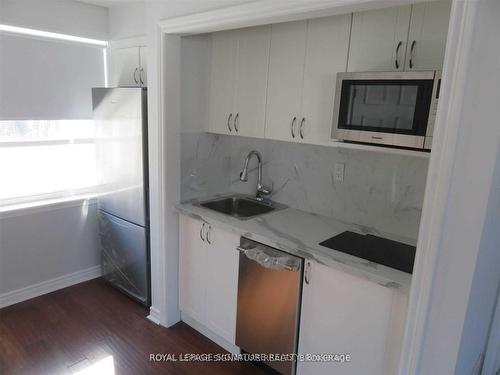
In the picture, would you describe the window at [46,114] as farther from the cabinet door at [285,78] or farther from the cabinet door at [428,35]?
the cabinet door at [428,35]

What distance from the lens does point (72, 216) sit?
10.5 feet

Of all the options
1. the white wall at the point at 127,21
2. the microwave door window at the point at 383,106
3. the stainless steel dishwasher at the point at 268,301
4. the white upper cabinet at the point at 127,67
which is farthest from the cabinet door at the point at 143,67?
the microwave door window at the point at 383,106

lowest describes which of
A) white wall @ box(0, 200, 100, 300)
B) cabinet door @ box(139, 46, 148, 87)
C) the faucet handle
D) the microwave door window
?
white wall @ box(0, 200, 100, 300)

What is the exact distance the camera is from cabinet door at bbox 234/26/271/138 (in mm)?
2328

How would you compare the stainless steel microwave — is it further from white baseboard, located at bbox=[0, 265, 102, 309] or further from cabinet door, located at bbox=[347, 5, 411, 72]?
white baseboard, located at bbox=[0, 265, 102, 309]

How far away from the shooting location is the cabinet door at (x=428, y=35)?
5.28 feet

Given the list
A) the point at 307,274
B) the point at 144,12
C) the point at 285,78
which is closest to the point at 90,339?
the point at 307,274

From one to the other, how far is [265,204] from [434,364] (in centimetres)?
155

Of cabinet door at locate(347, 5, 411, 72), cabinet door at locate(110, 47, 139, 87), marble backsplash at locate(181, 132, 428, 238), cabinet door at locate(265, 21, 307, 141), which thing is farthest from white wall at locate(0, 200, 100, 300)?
cabinet door at locate(347, 5, 411, 72)

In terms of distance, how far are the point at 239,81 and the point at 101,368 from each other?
2051 millimetres

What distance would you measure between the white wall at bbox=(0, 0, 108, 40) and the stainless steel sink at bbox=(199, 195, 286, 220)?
1.79 meters

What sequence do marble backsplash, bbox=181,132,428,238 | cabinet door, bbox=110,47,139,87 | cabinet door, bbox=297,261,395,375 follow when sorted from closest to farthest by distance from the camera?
cabinet door, bbox=297,261,395,375, marble backsplash, bbox=181,132,428,238, cabinet door, bbox=110,47,139,87

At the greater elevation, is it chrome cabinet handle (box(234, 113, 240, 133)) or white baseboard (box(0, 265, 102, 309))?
chrome cabinet handle (box(234, 113, 240, 133))

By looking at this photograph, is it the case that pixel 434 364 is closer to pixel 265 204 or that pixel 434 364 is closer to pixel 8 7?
pixel 265 204
